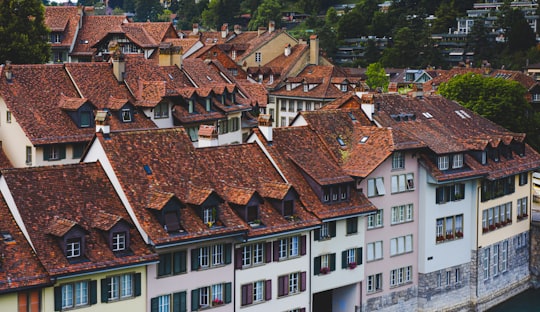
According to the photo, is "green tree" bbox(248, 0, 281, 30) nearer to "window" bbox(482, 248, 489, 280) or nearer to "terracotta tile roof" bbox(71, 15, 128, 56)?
"terracotta tile roof" bbox(71, 15, 128, 56)

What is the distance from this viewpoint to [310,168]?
52.2 metres

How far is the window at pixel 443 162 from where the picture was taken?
5834 centimetres

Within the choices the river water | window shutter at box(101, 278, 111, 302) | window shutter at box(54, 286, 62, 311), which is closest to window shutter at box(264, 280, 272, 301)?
window shutter at box(101, 278, 111, 302)

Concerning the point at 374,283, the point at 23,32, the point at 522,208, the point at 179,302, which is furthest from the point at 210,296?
the point at 23,32

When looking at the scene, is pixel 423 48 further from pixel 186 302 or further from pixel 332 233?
pixel 186 302

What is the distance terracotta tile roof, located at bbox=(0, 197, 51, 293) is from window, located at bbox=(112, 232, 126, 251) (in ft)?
11.1

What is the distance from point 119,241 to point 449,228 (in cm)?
2604

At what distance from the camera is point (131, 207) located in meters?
42.5

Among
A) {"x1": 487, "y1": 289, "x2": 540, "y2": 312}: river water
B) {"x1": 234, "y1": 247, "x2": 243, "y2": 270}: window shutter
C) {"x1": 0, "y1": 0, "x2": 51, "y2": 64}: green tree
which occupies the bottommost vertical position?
{"x1": 487, "y1": 289, "x2": 540, "y2": 312}: river water

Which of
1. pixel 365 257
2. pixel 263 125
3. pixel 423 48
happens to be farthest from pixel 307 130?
pixel 423 48

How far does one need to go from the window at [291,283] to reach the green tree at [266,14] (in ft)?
468

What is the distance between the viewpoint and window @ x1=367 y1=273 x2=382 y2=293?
5541 centimetres

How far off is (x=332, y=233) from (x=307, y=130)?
7017 millimetres

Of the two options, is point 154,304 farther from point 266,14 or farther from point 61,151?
point 266,14
